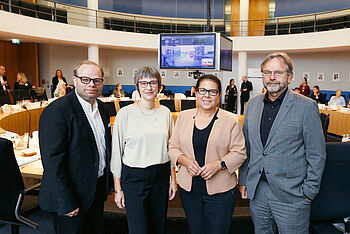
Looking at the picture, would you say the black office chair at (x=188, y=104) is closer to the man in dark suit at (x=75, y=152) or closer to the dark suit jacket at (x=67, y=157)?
the man in dark suit at (x=75, y=152)

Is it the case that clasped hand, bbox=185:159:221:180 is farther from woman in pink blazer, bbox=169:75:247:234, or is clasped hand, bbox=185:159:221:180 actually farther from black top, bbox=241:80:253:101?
black top, bbox=241:80:253:101

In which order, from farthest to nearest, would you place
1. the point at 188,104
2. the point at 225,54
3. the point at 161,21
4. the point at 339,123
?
1. the point at 161,21
2. the point at 188,104
3. the point at 339,123
4. the point at 225,54

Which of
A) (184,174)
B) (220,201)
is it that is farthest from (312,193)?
(184,174)

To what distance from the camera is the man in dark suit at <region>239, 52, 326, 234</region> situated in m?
1.82

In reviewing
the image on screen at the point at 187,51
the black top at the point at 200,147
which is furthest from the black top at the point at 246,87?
the black top at the point at 200,147

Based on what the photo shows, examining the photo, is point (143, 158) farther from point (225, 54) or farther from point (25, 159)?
point (225, 54)

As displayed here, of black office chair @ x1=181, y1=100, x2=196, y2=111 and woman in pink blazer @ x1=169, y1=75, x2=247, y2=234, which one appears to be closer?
woman in pink blazer @ x1=169, y1=75, x2=247, y2=234

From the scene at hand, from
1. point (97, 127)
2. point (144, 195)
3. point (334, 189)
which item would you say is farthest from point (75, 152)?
point (334, 189)

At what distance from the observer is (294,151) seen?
6.07 feet

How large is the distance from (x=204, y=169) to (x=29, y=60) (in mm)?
13783

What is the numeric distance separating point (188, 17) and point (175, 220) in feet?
48.0

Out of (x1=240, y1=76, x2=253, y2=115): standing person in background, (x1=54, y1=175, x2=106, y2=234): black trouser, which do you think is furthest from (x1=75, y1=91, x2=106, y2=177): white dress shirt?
(x1=240, y1=76, x2=253, y2=115): standing person in background

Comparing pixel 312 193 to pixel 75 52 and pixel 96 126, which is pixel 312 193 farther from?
pixel 75 52

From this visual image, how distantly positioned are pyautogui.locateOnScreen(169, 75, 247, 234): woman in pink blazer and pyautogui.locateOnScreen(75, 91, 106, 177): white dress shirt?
20.0 inches
